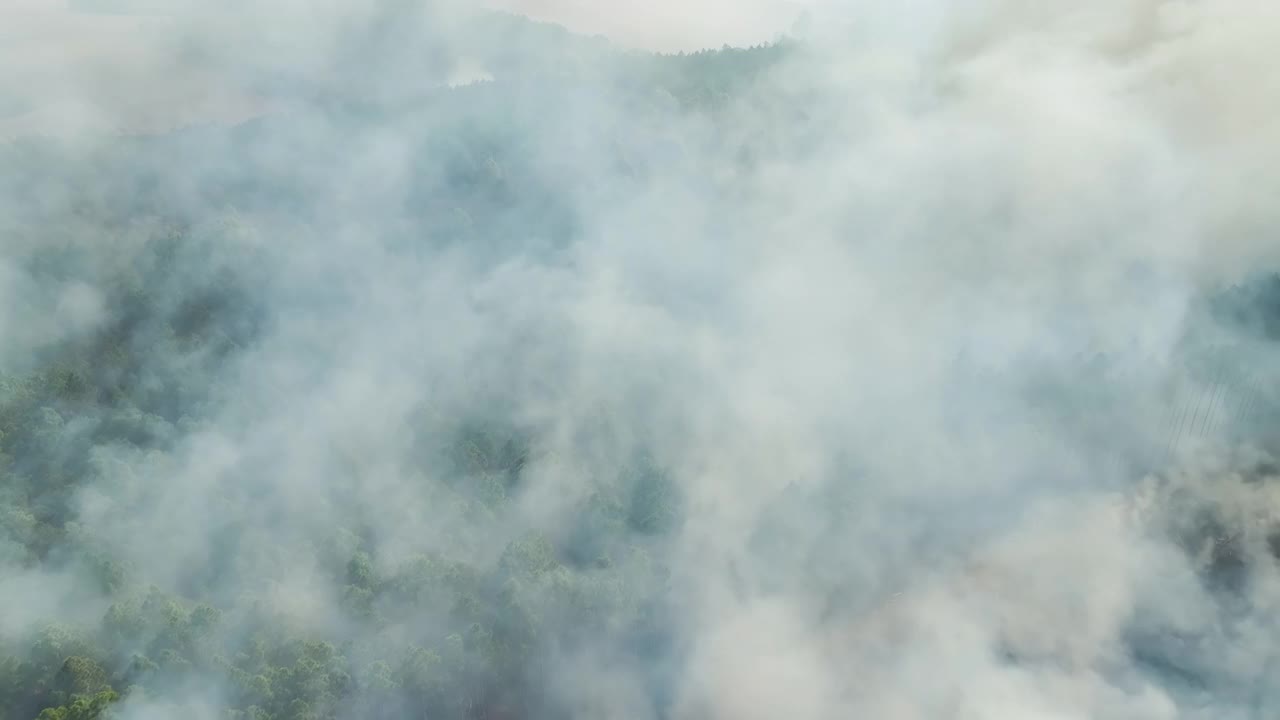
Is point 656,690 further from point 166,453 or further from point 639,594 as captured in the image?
point 166,453

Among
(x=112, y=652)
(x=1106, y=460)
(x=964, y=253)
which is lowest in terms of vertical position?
(x=112, y=652)

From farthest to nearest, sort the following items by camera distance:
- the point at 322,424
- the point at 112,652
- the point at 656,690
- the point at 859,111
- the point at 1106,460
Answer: the point at 859,111
the point at 322,424
the point at 1106,460
the point at 656,690
the point at 112,652

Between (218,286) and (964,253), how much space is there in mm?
54785

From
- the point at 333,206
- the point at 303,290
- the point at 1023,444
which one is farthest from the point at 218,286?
the point at 1023,444

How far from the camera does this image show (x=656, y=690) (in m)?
32.5

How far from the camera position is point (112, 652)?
1186 inches

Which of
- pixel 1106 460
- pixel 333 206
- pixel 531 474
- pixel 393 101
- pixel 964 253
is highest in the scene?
pixel 393 101

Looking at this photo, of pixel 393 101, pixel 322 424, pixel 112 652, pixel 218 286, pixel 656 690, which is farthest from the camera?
pixel 393 101

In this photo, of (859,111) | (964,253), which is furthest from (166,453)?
(859,111)

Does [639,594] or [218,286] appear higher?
[218,286]

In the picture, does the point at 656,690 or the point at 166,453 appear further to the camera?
the point at 166,453

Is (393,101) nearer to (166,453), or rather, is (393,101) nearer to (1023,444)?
(166,453)

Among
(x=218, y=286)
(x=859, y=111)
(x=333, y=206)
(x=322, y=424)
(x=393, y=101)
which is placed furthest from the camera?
(x=393, y=101)

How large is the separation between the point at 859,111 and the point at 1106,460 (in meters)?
46.5
